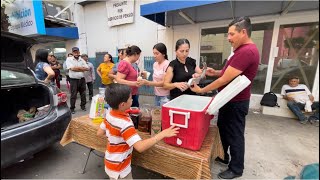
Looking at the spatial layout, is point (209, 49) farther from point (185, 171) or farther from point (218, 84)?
point (185, 171)

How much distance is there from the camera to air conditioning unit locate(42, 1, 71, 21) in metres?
7.41

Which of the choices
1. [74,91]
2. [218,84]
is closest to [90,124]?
[218,84]

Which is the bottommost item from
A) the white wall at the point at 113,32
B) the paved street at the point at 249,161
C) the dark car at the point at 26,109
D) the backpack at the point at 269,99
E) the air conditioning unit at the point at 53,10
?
the paved street at the point at 249,161

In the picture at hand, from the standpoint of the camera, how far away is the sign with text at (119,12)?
21.5 feet

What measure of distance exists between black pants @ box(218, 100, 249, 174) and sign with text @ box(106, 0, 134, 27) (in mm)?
5713

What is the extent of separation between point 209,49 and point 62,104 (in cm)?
427

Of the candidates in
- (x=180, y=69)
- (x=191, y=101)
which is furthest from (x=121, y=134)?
(x=180, y=69)

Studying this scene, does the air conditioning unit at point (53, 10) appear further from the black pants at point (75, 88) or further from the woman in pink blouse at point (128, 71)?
the woman in pink blouse at point (128, 71)

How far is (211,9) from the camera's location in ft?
16.4

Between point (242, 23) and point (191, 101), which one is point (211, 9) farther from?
point (191, 101)

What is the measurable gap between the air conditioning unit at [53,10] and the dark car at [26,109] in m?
6.02

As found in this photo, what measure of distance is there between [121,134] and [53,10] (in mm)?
8639

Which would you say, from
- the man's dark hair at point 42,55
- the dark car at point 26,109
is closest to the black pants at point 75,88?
the man's dark hair at point 42,55

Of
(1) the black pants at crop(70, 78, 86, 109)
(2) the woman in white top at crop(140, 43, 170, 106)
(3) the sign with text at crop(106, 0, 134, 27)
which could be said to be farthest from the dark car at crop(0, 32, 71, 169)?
(3) the sign with text at crop(106, 0, 134, 27)
